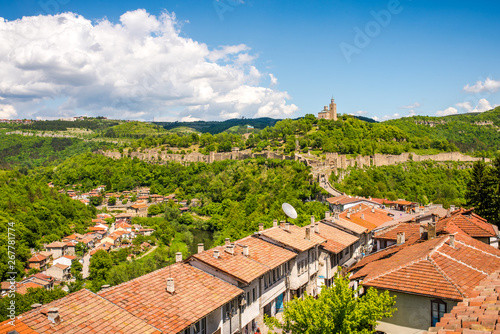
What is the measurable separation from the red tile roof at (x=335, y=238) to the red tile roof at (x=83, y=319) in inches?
546

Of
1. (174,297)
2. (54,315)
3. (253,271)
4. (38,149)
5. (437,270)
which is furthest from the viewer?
(38,149)

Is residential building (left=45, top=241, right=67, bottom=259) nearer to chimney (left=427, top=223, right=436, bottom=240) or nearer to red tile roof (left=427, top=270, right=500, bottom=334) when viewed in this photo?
chimney (left=427, top=223, right=436, bottom=240)

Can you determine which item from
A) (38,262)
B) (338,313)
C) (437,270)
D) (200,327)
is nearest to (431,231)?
(437,270)

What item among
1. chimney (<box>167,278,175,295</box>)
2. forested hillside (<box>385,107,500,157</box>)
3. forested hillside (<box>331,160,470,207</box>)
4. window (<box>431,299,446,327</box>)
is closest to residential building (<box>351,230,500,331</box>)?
window (<box>431,299,446,327</box>)

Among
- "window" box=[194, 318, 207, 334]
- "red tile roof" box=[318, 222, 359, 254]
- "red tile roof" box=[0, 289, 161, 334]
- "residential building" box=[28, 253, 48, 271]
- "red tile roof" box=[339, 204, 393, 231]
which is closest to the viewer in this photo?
"red tile roof" box=[0, 289, 161, 334]

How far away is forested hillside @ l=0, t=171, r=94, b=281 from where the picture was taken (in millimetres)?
55772

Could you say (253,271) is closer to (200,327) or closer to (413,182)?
(200,327)

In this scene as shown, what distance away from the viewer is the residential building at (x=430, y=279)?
11.0 meters

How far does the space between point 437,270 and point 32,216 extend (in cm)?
7106

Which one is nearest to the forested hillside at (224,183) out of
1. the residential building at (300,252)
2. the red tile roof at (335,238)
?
the red tile roof at (335,238)

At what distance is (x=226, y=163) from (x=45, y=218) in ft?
183

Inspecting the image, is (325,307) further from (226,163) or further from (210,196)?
(226,163)

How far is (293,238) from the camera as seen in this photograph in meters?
21.0

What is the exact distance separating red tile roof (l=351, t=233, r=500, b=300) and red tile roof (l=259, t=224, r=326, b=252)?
5207 mm
